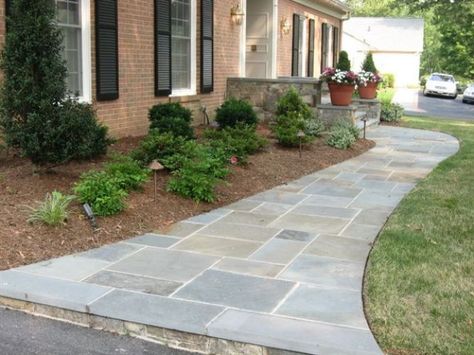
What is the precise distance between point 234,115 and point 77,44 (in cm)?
318

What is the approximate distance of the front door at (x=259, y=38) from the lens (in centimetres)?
1612

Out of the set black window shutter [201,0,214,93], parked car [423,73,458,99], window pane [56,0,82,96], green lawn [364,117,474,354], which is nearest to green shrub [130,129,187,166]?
window pane [56,0,82,96]

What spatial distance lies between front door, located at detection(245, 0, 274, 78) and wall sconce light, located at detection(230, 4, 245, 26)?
2.85 metres

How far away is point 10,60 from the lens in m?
6.10

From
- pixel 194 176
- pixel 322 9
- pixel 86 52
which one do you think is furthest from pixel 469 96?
pixel 194 176

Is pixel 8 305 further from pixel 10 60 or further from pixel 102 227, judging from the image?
pixel 10 60

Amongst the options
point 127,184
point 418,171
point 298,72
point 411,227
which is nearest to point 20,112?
point 127,184

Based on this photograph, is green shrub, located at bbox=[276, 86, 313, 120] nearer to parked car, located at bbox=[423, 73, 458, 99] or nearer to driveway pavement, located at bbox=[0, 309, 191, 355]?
driveway pavement, located at bbox=[0, 309, 191, 355]

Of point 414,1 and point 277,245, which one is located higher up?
point 414,1

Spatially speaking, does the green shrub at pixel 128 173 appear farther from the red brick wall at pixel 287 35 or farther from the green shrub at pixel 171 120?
the red brick wall at pixel 287 35

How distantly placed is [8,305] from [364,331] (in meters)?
2.31

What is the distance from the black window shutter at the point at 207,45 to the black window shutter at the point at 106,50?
9.33ft

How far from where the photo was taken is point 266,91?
1307cm

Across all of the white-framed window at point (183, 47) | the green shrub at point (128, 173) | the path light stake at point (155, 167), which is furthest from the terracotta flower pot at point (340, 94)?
the green shrub at point (128, 173)
